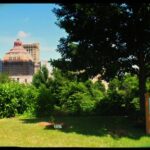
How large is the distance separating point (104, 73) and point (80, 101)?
27.0 feet

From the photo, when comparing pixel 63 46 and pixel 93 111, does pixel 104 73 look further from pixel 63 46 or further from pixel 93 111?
pixel 93 111

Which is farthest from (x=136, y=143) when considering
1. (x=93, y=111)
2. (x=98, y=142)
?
(x=93, y=111)

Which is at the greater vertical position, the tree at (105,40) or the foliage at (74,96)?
the tree at (105,40)

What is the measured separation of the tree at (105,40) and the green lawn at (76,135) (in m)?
2.73

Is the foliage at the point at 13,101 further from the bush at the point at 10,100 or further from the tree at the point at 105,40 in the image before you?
the tree at the point at 105,40

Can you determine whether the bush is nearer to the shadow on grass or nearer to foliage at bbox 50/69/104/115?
foliage at bbox 50/69/104/115

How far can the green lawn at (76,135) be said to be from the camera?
13344 millimetres

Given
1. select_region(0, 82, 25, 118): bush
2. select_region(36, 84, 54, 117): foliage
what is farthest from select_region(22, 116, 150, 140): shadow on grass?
select_region(36, 84, 54, 117): foliage

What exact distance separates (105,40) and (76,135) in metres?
5.85

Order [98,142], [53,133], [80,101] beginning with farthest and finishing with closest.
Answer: [80,101]
[53,133]
[98,142]

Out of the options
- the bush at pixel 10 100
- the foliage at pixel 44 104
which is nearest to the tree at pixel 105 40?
the bush at pixel 10 100

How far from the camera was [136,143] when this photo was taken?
13820 mm

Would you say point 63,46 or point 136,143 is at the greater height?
point 63,46

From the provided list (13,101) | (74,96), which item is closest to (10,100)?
(13,101)
